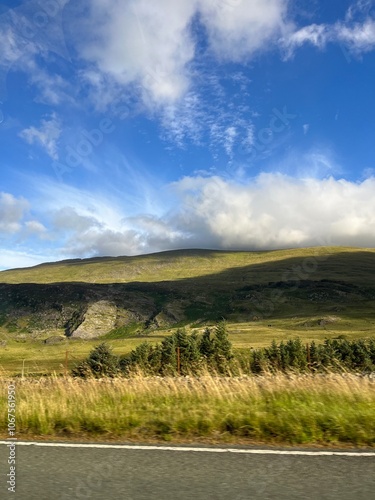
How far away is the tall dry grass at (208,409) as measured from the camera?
782cm

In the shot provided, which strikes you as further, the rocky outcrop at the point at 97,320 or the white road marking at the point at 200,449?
the rocky outcrop at the point at 97,320

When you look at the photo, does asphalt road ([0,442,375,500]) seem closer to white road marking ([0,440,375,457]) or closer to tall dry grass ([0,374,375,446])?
white road marking ([0,440,375,457])

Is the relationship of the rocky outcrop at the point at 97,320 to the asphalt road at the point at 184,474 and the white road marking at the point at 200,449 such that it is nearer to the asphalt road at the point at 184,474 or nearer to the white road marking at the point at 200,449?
the white road marking at the point at 200,449

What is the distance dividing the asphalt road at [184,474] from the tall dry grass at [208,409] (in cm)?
96

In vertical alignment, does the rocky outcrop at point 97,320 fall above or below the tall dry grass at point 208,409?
below

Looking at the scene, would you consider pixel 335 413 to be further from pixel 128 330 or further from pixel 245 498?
pixel 128 330

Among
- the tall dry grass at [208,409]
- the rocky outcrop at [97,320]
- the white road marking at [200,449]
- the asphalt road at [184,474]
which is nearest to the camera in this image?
the asphalt road at [184,474]

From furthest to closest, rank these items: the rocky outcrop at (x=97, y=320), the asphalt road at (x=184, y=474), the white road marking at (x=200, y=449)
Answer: the rocky outcrop at (x=97, y=320)
the white road marking at (x=200, y=449)
the asphalt road at (x=184, y=474)

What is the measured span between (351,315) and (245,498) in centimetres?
17570

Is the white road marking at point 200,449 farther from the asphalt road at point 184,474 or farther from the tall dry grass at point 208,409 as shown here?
the tall dry grass at point 208,409

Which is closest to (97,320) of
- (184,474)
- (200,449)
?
(200,449)

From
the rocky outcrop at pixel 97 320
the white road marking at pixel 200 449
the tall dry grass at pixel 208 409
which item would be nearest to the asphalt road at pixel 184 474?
the white road marking at pixel 200 449

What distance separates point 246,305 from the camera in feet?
653

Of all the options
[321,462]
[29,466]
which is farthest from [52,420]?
[321,462]
